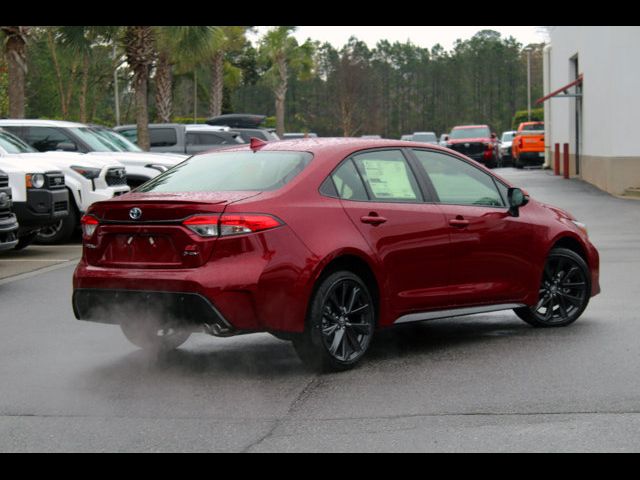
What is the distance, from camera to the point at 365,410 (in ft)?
22.3

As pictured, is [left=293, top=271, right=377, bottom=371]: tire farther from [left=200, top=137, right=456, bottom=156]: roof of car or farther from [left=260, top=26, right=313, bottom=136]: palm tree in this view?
[left=260, top=26, right=313, bottom=136]: palm tree

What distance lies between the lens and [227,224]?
24.6 ft

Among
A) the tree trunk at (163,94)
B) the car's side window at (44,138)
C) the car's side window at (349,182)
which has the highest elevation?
the tree trunk at (163,94)

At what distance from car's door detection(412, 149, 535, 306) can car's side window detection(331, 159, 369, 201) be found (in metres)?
0.70

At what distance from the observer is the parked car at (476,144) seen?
4978cm

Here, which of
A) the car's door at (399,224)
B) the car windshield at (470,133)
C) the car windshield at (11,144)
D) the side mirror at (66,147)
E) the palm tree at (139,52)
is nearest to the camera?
the car's door at (399,224)

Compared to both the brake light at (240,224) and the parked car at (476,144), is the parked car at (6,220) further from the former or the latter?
the parked car at (476,144)

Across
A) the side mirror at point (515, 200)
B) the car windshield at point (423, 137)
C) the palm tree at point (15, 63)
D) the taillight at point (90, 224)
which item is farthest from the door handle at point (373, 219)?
the car windshield at point (423, 137)

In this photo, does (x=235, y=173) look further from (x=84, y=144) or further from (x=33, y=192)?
(x=84, y=144)

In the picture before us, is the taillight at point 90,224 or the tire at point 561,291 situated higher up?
the taillight at point 90,224

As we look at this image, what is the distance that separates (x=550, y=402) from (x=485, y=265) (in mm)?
2209

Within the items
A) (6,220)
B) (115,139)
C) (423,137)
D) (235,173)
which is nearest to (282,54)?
(423,137)

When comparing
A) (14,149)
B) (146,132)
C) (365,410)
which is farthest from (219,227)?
(146,132)

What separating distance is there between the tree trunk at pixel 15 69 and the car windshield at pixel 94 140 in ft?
22.6
